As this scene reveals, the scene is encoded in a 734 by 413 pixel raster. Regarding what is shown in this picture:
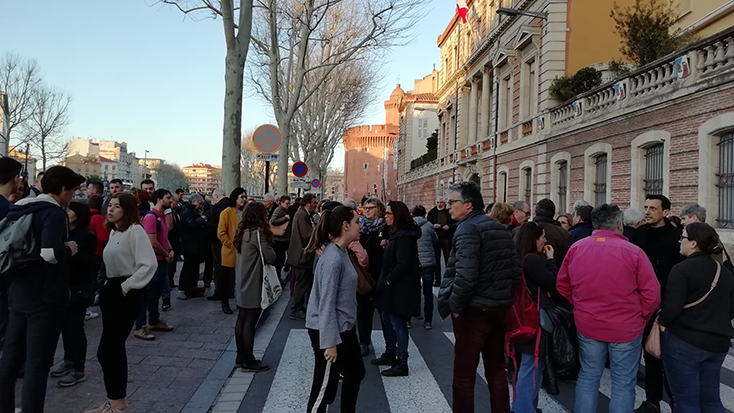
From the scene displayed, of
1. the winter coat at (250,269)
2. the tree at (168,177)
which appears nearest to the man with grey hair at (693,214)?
the winter coat at (250,269)

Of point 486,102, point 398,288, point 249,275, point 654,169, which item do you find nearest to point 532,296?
point 398,288

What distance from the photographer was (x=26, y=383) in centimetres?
358

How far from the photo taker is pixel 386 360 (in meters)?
5.74

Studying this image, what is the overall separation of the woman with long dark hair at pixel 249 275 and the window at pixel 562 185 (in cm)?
1430

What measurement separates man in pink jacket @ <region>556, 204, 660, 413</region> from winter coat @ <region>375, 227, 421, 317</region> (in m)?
1.90

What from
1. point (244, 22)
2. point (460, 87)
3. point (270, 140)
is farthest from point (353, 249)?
point (460, 87)

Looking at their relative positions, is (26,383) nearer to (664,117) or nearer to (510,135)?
(664,117)

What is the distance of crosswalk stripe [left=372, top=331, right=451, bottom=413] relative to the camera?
14.9ft

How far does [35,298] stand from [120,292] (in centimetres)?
60

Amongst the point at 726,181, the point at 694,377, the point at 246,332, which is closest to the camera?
the point at 694,377

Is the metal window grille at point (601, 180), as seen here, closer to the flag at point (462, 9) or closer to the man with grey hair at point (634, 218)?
the man with grey hair at point (634, 218)

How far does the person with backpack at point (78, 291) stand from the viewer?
173 inches

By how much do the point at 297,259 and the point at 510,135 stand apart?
17464mm

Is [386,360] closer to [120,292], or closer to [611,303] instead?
[611,303]
